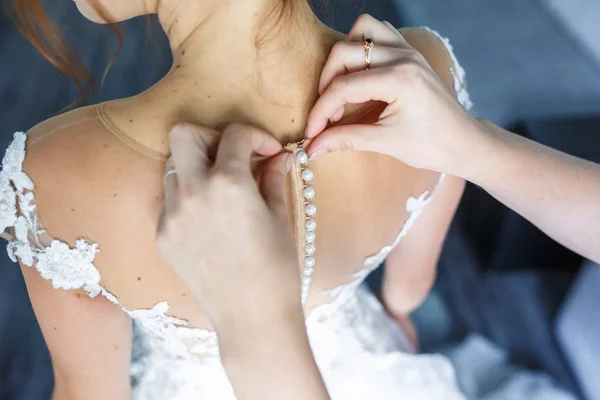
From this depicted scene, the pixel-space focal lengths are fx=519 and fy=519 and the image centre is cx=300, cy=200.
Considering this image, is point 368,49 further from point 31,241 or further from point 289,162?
point 31,241

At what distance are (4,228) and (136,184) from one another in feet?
0.57

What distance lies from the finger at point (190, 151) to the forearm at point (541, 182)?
1.05 ft

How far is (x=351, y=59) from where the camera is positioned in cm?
56

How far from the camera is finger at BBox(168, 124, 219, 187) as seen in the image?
486mm

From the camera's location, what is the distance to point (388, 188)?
668mm

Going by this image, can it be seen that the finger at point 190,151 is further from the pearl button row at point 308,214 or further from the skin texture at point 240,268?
the pearl button row at point 308,214

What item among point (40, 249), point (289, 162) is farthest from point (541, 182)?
point (40, 249)

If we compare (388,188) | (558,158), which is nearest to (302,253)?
(388,188)

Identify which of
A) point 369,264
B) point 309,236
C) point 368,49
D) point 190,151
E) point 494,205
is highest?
point 368,49

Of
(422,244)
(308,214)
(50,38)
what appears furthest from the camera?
(422,244)

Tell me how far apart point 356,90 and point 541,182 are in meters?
0.32

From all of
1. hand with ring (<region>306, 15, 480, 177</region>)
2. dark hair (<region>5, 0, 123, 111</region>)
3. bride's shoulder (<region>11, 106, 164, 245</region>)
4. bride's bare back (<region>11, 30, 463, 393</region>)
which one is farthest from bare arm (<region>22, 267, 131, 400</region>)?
hand with ring (<region>306, 15, 480, 177</region>)

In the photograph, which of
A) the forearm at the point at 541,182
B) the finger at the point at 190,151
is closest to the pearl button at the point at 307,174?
the finger at the point at 190,151

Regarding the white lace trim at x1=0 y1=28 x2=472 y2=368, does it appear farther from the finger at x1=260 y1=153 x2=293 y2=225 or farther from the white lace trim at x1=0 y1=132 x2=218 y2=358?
the finger at x1=260 y1=153 x2=293 y2=225
